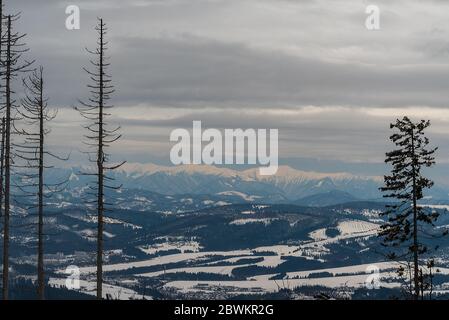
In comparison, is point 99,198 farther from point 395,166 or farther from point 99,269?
point 395,166

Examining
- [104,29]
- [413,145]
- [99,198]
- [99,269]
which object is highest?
[104,29]

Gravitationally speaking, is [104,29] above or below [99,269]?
above

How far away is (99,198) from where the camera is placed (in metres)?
54.2

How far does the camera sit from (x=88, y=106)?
54406 millimetres

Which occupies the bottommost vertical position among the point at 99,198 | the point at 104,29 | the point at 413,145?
the point at 99,198
